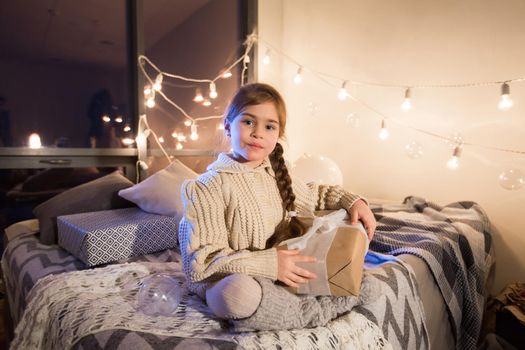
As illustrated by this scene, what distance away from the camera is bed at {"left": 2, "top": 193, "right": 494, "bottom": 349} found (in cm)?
56

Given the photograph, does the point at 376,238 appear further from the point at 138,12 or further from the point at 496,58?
the point at 138,12

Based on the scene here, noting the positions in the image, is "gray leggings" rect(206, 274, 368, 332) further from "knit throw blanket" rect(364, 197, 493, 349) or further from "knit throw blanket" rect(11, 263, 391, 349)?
"knit throw blanket" rect(364, 197, 493, 349)

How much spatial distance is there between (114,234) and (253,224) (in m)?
0.54

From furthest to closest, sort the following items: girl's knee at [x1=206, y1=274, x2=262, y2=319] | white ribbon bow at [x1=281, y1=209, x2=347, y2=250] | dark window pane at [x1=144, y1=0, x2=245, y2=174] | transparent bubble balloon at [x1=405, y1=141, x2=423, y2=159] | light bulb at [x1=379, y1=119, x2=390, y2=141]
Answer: dark window pane at [x1=144, y1=0, x2=245, y2=174]
light bulb at [x1=379, y1=119, x2=390, y2=141]
transparent bubble balloon at [x1=405, y1=141, x2=423, y2=159]
white ribbon bow at [x1=281, y1=209, x2=347, y2=250]
girl's knee at [x1=206, y1=274, x2=262, y2=319]

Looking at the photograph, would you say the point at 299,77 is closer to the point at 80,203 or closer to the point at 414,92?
the point at 414,92

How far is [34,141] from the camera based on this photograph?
1.52 meters

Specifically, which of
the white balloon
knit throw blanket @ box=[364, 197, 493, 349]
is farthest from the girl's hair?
the white balloon

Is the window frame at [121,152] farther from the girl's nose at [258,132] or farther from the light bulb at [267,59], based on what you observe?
the girl's nose at [258,132]

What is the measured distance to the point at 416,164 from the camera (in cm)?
176

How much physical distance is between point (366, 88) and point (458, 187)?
766mm

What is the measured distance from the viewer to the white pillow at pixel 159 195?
1207 mm

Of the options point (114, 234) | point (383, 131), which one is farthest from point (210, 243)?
point (383, 131)

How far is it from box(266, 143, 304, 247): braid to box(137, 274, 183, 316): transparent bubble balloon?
0.24 metres

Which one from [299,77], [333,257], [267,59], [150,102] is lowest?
[333,257]
